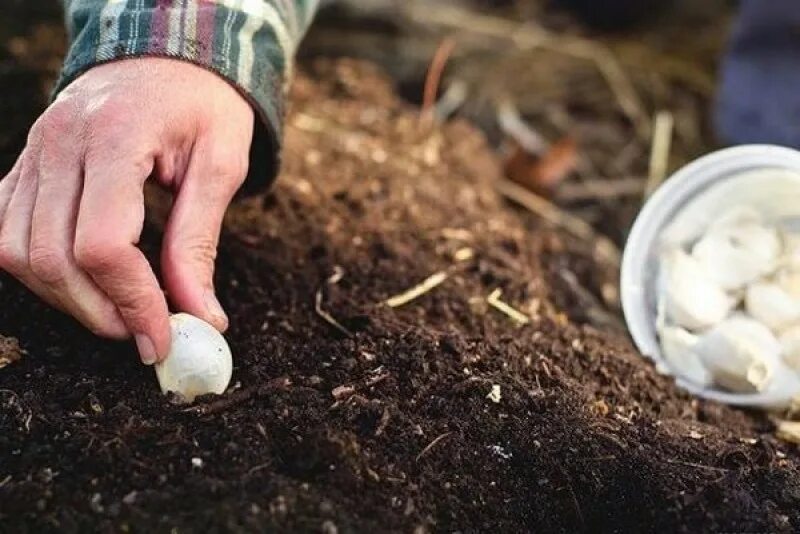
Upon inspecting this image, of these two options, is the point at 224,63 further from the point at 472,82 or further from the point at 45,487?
the point at 472,82

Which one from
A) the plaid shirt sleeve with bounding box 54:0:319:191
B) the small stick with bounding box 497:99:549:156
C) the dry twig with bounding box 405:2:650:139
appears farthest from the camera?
the dry twig with bounding box 405:2:650:139

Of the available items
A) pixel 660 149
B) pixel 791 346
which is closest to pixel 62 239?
pixel 791 346

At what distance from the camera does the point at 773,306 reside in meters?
1.41

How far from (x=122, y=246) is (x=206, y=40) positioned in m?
0.32

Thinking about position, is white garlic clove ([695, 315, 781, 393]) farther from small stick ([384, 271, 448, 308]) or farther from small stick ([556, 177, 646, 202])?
small stick ([556, 177, 646, 202])

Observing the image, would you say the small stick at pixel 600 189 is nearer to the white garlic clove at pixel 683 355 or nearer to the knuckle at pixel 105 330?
the white garlic clove at pixel 683 355

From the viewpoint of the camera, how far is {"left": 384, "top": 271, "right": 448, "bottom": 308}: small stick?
141cm

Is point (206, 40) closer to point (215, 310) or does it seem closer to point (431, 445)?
point (215, 310)

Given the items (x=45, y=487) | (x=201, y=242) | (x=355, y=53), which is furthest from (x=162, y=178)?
(x=355, y=53)

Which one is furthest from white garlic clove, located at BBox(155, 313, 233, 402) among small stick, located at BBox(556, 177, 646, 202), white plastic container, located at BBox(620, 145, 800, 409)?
small stick, located at BBox(556, 177, 646, 202)

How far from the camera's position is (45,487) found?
0.98 m

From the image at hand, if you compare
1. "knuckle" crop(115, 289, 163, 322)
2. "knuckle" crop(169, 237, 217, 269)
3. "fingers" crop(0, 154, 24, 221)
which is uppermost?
"fingers" crop(0, 154, 24, 221)

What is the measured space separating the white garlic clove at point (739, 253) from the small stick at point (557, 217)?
496mm

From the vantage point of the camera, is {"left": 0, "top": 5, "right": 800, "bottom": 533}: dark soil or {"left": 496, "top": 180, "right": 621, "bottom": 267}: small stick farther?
{"left": 496, "top": 180, "right": 621, "bottom": 267}: small stick
